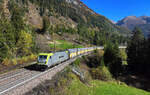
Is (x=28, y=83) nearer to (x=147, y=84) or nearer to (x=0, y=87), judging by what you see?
(x=0, y=87)

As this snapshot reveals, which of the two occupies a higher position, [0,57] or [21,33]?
[21,33]

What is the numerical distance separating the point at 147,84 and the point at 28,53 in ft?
116

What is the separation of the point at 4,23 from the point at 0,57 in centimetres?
744

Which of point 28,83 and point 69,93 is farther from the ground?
point 28,83

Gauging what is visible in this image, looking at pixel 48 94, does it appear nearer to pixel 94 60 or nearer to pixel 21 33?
pixel 21 33

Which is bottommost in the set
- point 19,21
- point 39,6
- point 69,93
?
point 69,93

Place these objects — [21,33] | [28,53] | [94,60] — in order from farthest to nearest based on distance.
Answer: [94,60] → [28,53] → [21,33]

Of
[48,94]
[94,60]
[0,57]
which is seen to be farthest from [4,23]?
[94,60]

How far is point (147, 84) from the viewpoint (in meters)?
33.3

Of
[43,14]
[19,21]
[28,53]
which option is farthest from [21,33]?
[43,14]

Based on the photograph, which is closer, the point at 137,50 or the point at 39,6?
the point at 137,50

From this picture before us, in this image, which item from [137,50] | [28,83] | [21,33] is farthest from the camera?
[137,50]

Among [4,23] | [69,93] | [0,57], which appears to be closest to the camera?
[69,93]

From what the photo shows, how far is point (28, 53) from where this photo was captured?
32.4m
